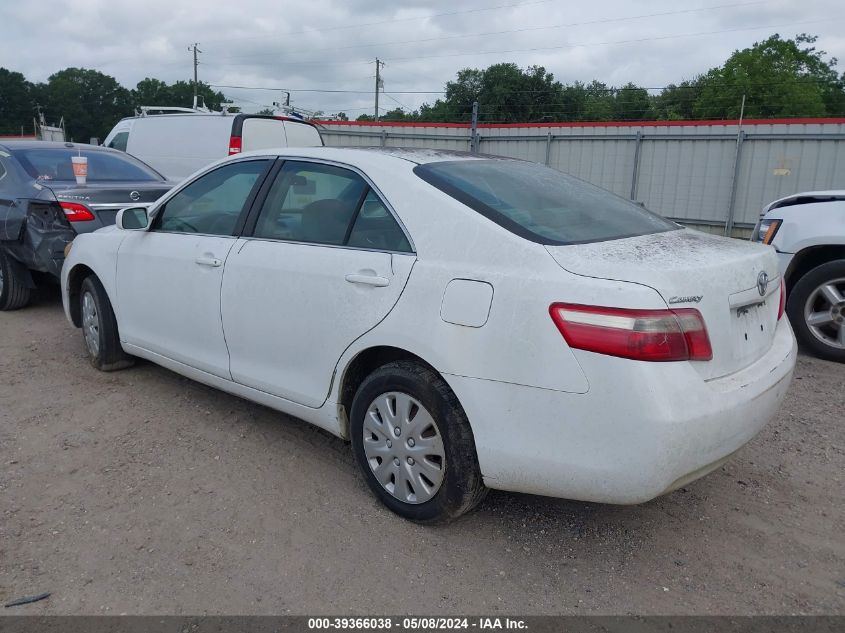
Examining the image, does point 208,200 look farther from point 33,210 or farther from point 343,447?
point 33,210

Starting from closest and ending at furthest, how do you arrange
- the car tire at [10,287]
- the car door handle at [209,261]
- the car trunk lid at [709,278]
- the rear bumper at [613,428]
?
the rear bumper at [613,428] → the car trunk lid at [709,278] → the car door handle at [209,261] → the car tire at [10,287]

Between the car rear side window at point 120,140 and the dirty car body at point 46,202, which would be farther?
the car rear side window at point 120,140

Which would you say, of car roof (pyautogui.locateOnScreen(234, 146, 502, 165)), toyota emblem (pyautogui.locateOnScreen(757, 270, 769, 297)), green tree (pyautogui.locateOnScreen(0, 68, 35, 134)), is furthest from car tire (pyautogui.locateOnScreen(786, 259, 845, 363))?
green tree (pyautogui.locateOnScreen(0, 68, 35, 134))

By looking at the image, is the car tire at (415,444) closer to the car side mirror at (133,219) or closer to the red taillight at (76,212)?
the car side mirror at (133,219)

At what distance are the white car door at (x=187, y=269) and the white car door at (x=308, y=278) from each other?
0.15 m

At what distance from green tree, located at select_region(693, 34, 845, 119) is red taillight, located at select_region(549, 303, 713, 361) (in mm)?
49930

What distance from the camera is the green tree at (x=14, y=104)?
252ft

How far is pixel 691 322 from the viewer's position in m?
2.52

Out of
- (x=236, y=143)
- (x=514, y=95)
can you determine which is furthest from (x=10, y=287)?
(x=514, y=95)

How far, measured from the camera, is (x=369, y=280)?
3.08 m

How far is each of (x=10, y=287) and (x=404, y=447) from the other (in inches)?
212

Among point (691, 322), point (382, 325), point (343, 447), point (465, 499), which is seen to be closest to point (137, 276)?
point (343, 447)

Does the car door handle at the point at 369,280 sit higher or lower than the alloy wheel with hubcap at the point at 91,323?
higher

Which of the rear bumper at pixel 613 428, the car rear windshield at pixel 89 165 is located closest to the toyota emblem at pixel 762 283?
the rear bumper at pixel 613 428
